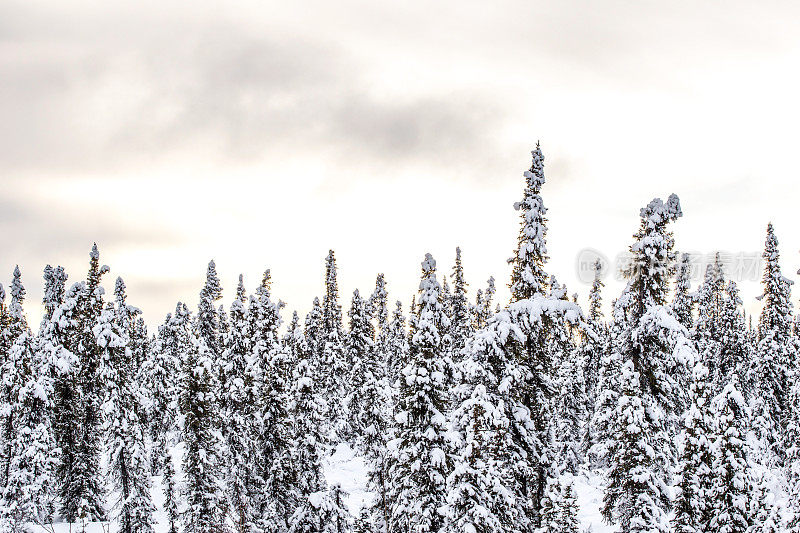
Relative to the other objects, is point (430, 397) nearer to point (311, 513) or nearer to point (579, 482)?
point (311, 513)

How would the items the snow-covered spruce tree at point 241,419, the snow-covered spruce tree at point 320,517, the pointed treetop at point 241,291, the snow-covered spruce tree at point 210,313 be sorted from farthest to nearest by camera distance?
the snow-covered spruce tree at point 210,313 → the pointed treetop at point 241,291 → the snow-covered spruce tree at point 241,419 → the snow-covered spruce tree at point 320,517

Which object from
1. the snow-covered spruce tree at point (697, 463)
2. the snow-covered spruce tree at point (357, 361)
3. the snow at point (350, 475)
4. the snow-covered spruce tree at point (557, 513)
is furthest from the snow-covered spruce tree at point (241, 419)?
the snow-covered spruce tree at point (697, 463)

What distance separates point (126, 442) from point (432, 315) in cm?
1969

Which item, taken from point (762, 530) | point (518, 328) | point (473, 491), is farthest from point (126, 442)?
point (762, 530)

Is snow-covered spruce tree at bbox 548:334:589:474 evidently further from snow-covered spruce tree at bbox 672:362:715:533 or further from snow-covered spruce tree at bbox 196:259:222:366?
snow-covered spruce tree at bbox 196:259:222:366

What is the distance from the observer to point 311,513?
84.5ft

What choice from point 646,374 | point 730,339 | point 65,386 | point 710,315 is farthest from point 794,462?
point 65,386

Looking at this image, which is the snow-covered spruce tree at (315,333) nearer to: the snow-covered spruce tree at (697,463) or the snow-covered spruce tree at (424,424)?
the snow-covered spruce tree at (424,424)

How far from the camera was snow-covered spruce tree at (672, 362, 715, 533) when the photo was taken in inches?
828

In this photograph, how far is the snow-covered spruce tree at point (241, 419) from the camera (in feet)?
101

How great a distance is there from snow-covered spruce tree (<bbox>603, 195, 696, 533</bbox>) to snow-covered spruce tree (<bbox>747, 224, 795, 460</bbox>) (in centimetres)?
2551

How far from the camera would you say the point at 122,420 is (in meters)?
30.3

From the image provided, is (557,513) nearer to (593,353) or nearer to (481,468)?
(481,468)

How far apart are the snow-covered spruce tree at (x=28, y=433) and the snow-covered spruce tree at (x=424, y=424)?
2224 centimetres
